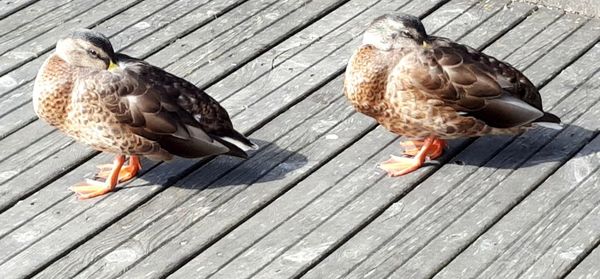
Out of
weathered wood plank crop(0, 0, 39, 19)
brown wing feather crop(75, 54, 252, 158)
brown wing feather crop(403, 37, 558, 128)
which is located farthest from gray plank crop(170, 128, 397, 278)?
weathered wood plank crop(0, 0, 39, 19)

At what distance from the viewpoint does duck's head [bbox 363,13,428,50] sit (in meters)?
5.31

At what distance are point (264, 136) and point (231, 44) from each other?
93 centimetres

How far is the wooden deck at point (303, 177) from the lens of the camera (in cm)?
485

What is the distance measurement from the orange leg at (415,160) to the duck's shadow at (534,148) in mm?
90

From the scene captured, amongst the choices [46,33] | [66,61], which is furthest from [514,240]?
[46,33]

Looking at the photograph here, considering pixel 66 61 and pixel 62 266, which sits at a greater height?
pixel 66 61

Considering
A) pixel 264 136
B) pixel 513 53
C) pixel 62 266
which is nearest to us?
pixel 62 266

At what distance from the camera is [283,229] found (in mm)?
5023

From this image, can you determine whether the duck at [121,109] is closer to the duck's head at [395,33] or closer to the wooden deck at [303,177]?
the wooden deck at [303,177]

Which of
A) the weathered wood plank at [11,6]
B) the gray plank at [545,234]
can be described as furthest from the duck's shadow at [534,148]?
the weathered wood plank at [11,6]

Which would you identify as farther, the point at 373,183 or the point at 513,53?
the point at 513,53

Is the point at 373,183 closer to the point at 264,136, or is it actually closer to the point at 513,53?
the point at 264,136

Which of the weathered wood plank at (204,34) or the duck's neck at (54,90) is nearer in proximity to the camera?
the duck's neck at (54,90)

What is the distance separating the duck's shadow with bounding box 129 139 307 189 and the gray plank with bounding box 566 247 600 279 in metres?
1.31
